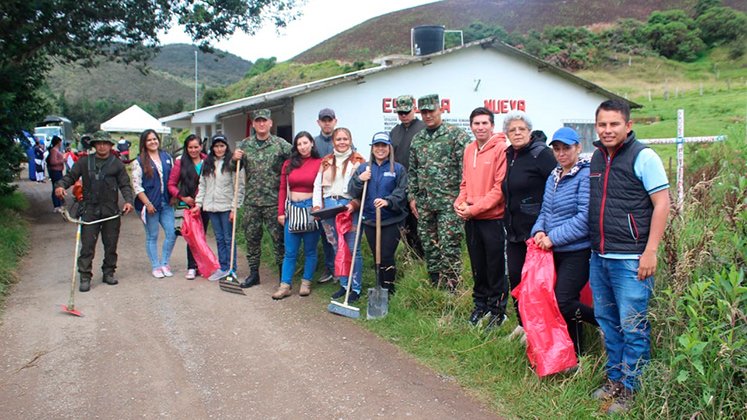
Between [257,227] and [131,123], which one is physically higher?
[131,123]

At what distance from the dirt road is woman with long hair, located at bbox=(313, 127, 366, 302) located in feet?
1.62

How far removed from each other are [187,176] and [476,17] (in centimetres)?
7628

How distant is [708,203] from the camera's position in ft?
17.3

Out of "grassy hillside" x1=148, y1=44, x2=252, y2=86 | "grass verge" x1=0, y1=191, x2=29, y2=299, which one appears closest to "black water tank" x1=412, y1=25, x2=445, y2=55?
"grass verge" x1=0, y1=191, x2=29, y2=299

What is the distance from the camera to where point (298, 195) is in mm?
6234

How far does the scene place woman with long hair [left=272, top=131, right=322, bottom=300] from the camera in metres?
6.25

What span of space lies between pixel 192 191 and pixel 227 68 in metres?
114

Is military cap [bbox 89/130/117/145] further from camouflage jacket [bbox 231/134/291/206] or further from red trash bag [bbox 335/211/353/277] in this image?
red trash bag [bbox 335/211/353/277]

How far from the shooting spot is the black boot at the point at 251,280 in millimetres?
6781

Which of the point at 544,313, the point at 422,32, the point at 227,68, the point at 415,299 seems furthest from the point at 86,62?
the point at 227,68

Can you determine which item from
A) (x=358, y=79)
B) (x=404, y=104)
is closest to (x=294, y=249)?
(x=404, y=104)

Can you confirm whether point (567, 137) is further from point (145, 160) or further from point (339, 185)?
point (145, 160)

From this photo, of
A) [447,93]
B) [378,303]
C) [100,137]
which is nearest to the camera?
[378,303]

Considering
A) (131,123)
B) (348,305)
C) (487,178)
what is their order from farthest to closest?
(131,123)
(348,305)
(487,178)
